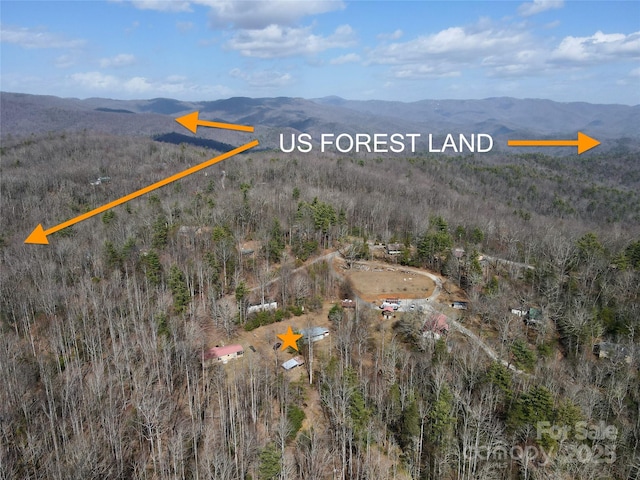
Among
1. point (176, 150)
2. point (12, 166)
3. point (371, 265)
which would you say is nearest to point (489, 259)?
point (371, 265)

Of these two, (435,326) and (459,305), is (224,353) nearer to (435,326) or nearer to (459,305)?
(435,326)

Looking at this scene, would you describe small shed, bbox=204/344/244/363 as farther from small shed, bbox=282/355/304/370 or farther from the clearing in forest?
the clearing in forest

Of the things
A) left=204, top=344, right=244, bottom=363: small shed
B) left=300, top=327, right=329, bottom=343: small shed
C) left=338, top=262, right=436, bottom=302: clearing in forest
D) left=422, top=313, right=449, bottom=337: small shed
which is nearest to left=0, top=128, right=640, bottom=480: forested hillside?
left=204, top=344, right=244, bottom=363: small shed

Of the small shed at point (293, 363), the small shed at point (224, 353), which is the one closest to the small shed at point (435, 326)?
the small shed at point (293, 363)

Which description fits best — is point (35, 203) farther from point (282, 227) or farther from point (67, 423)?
point (67, 423)

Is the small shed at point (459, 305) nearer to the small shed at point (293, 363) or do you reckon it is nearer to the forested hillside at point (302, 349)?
the forested hillside at point (302, 349)

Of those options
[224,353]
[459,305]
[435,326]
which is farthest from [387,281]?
[224,353]
